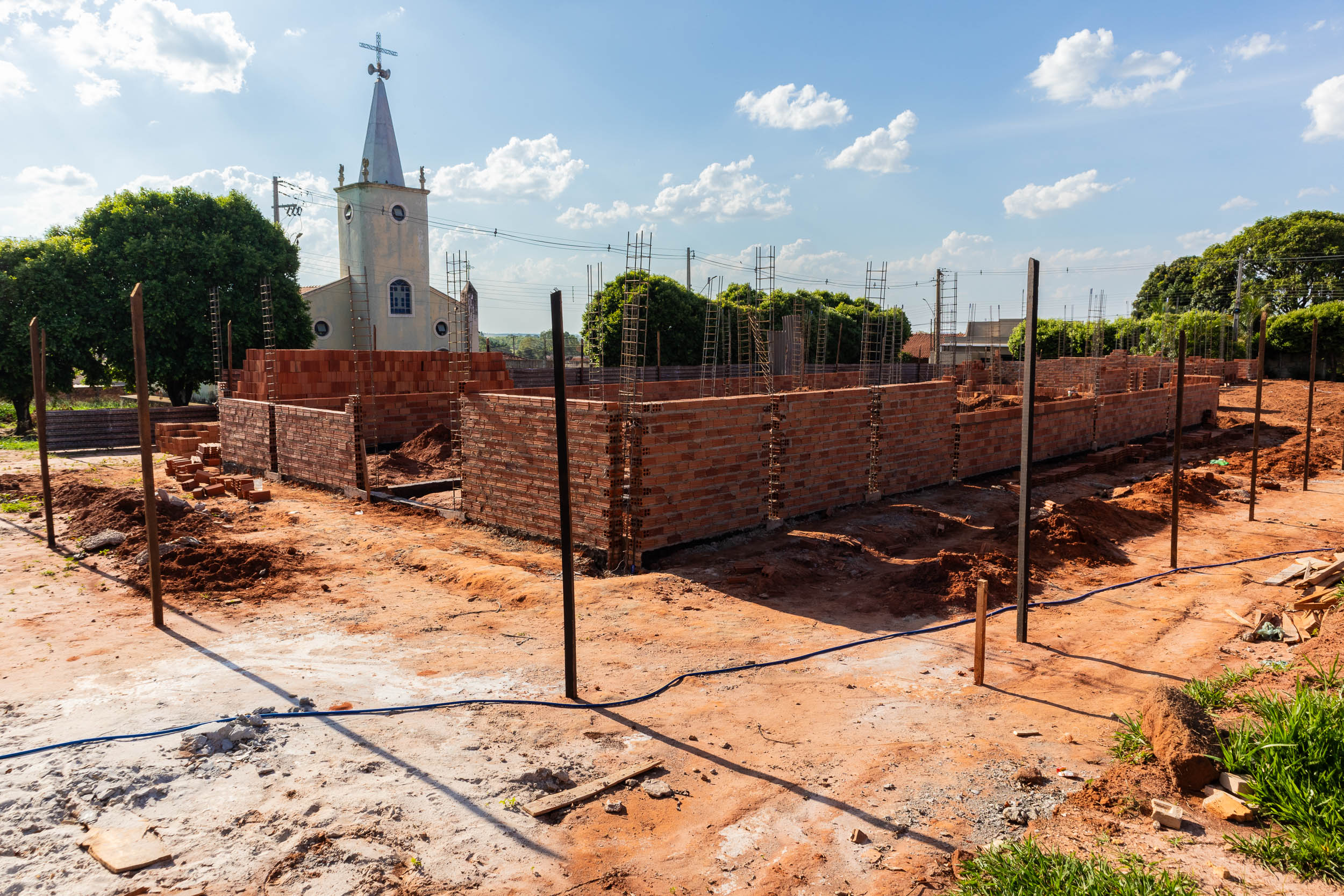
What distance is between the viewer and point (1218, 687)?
18.4 feet

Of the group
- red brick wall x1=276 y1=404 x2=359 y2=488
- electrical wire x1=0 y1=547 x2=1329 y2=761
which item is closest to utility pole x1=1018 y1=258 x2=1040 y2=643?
electrical wire x1=0 y1=547 x2=1329 y2=761

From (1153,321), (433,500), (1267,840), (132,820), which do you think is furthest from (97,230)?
(1153,321)

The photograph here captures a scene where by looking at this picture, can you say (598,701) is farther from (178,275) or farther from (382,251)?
(382,251)

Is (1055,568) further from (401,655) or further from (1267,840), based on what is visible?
(401,655)

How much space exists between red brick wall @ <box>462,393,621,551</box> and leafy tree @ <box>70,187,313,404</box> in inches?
765

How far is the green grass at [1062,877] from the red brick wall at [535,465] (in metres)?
6.29

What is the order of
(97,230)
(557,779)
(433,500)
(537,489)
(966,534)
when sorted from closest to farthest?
(557,779)
(537,489)
(966,534)
(433,500)
(97,230)

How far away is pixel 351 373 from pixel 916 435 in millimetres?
15397

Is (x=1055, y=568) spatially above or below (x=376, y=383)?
below

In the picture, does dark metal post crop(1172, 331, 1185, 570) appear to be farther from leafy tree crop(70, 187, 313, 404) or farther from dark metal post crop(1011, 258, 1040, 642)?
leafy tree crop(70, 187, 313, 404)

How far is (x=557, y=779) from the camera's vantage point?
4637mm

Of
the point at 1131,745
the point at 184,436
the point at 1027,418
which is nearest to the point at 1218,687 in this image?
the point at 1131,745

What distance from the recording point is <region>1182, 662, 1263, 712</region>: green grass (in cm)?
529

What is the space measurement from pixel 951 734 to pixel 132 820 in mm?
5017
